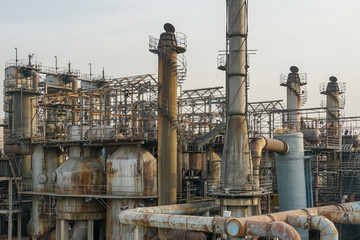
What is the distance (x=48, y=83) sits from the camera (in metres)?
54.2

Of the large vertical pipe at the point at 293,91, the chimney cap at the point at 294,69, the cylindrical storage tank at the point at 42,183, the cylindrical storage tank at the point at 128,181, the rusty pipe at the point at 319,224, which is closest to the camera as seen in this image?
the rusty pipe at the point at 319,224

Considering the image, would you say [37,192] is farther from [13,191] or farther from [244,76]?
[244,76]

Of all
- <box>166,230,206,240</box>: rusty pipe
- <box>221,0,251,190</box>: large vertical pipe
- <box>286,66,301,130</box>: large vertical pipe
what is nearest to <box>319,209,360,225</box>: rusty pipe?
<box>221,0,251,190</box>: large vertical pipe

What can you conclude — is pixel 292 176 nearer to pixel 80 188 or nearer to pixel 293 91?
pixel 80 188

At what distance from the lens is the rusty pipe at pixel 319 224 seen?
20.3 meters

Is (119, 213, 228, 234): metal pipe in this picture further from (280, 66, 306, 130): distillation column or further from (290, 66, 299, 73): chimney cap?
(290, 66, 299, 73): chimney cap

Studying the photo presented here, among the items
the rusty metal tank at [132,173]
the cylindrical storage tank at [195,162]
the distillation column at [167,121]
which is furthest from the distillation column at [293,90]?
the rusty metal tank at [132,173]

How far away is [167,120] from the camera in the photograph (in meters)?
32.1

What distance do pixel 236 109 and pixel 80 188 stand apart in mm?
14603

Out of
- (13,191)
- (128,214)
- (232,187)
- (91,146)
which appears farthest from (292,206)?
(13,191)

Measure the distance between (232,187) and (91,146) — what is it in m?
14.1

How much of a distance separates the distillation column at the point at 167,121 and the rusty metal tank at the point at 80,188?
5.97m

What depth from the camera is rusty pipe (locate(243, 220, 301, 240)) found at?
19.2 metres

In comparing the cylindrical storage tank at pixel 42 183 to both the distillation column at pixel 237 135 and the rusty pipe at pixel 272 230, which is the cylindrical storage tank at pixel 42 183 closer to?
the distillation column at pixel 237 135
